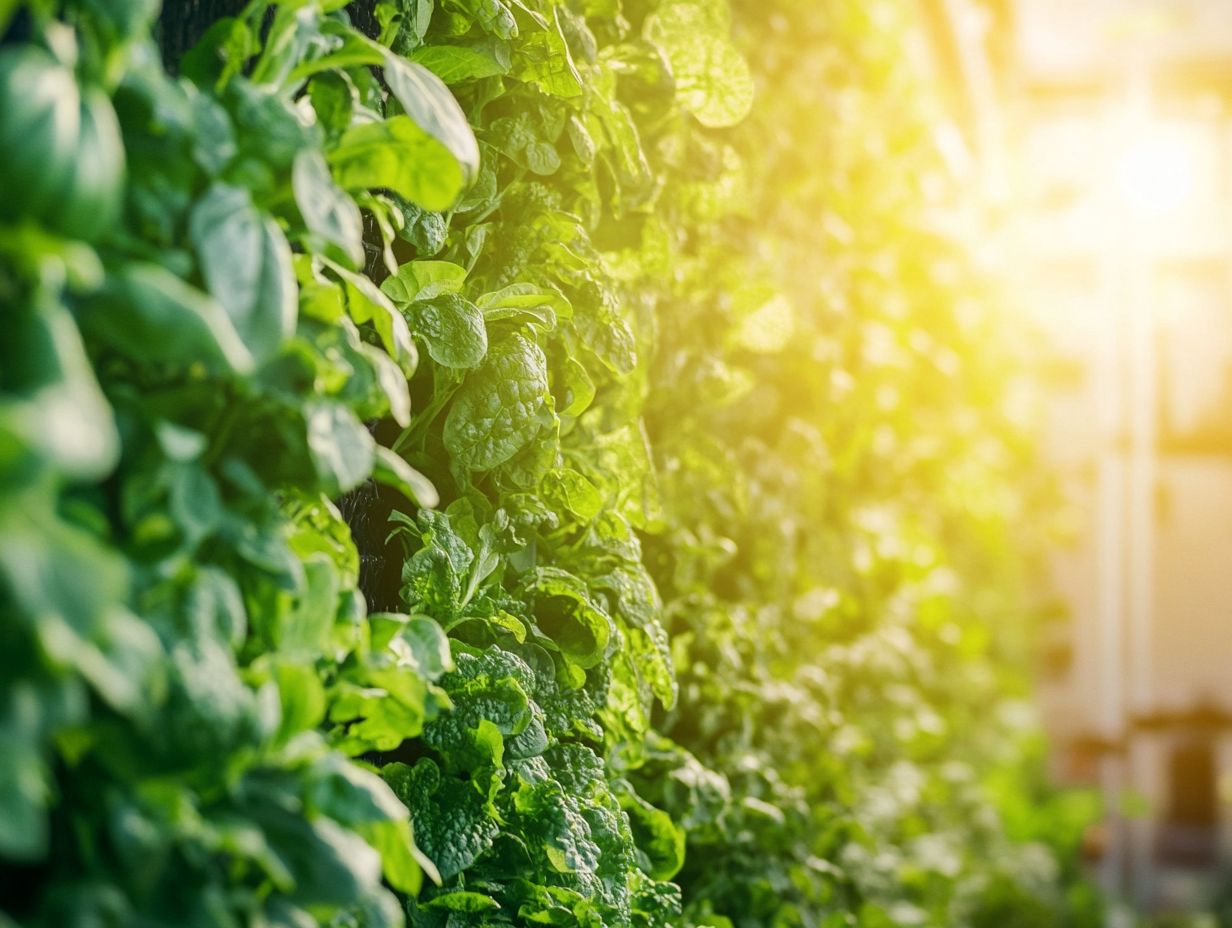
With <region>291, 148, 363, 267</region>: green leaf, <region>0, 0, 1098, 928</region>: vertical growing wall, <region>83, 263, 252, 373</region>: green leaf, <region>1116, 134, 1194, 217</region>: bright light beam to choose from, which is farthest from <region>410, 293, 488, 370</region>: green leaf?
<region>1116, 134, 1194, 217</region>: bright light beam

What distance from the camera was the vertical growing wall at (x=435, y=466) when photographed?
19.6 inches

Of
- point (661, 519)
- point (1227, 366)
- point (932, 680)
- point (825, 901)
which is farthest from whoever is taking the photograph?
point (1227, 366)

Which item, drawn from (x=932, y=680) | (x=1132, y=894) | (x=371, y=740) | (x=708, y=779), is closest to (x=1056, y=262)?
(x=1132, y=894)

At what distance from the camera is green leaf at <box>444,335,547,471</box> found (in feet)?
3.14

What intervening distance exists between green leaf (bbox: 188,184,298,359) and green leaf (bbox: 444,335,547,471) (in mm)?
393

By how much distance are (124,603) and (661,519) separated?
857mm

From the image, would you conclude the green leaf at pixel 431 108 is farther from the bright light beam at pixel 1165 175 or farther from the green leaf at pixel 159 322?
the bright light beam at pixel 1165 175

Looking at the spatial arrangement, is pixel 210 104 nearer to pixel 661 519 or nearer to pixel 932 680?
pixel 661 519

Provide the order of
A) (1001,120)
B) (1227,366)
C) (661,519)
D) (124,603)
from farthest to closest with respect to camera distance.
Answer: (1227,366) < (1001,120) < (661,519) < (124,603)

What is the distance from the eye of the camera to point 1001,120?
17.4ft

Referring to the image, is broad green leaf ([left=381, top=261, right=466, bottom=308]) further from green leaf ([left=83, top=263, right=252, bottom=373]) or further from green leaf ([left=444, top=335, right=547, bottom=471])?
green leaf ([left=83, top=263, right=252, bottom=373])

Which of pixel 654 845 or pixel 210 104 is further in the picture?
pixel 654 845

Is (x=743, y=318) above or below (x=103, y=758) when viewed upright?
above

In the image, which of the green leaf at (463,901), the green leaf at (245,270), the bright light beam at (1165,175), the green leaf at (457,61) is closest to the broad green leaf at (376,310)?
the green leaf at (245,270)
